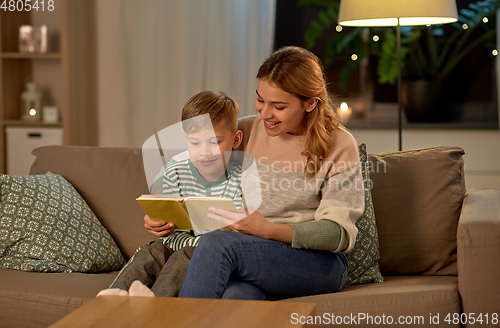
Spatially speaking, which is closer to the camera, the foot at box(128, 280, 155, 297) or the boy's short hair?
the foot at box(128, 280, 155, 297)

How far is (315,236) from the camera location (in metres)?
1.39

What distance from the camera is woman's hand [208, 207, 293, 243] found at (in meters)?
1.35

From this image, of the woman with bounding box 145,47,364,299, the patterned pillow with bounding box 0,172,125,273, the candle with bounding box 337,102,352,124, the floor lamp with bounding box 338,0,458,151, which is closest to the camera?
the woman with bounding box 145,47,364,299

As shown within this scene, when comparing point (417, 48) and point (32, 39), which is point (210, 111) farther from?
point (32, 39)

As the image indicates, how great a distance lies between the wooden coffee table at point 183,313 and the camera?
3.40ft

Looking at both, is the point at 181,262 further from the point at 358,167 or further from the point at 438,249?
the point at 438,249

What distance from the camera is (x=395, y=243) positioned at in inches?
69.5

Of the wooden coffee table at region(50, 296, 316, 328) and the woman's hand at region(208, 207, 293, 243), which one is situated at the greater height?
the woman's hand at region(208, 207, 293, 243)

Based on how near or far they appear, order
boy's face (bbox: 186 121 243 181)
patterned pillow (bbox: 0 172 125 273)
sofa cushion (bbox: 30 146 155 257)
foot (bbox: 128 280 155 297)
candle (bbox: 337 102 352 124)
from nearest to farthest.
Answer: foot (bbox: 128 280 155 297) → boy's face (bbox: 186 121 243 181) → patterned pillow (bbox: 0 172 125 273) → sofa cushion (bbox: 30 146 155 257) → candle (bbox: 337 102 352 124)

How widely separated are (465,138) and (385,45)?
687mm

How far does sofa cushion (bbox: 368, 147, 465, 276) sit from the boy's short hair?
514 millimetres

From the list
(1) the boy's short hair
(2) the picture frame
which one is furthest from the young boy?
(2) the picture frame

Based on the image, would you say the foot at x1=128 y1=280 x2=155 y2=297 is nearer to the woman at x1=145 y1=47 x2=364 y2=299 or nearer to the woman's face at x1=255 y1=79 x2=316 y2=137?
the woman at x1=145 y1=47 x2=364 y2=299

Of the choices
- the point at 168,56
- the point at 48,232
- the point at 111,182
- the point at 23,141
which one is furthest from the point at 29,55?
the point at 48,232
